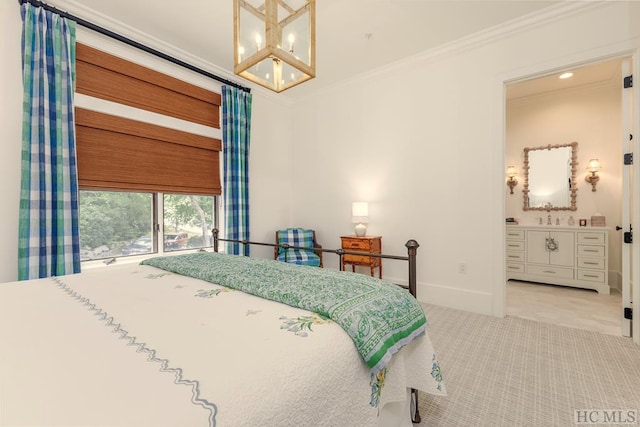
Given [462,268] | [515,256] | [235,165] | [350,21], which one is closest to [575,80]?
[515,256]

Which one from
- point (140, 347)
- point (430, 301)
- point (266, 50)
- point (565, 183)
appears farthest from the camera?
point (565, 183)

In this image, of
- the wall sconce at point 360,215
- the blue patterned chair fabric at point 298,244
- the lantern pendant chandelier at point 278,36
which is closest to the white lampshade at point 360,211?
the wall sconce at point 360,215

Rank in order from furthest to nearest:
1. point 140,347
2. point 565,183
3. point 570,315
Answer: point 565,183 → point 570,315 → point 140,347

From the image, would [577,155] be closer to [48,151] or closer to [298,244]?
[298,244]

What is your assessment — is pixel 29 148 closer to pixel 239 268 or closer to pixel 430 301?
pixel 239 268

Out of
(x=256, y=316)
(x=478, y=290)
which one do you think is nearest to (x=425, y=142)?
(x=478, y=290)

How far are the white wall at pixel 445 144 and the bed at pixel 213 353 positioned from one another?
217cm

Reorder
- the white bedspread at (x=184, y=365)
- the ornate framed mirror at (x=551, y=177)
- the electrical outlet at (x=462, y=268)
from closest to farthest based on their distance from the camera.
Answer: the white bedspread at (x=184, y=365) → the electrical outlet at (x=462, y=268) → the ornate framed mirror at (x=551, y=177)

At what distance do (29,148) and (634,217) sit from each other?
4.98m

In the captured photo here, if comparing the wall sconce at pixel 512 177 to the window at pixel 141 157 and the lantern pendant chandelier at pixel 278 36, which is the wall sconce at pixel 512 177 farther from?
the window at pixel 141 157

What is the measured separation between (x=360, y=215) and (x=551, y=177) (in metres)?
3.14

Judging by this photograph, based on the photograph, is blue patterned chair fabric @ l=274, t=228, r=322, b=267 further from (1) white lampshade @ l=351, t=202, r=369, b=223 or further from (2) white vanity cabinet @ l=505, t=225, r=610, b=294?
(2) white vanity cabinet @ l=505, t=225, r=610, b=294

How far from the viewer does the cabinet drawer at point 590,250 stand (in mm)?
3836

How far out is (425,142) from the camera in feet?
11.6
